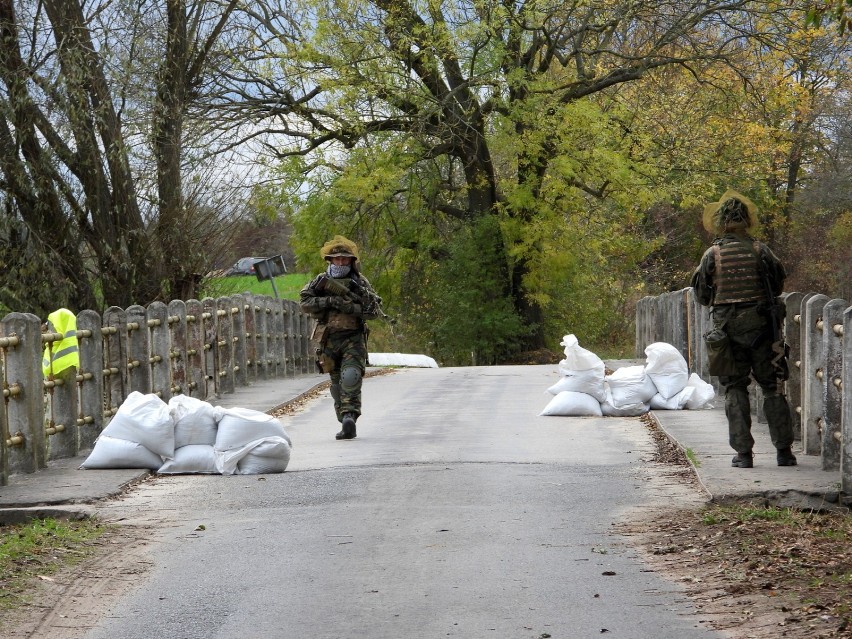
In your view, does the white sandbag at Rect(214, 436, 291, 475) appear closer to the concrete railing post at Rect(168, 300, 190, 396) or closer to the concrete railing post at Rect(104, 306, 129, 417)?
the concrete railing post at Rect(104, 306, 129, 417)

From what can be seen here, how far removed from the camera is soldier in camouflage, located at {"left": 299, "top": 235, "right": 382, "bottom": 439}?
41.5 feet

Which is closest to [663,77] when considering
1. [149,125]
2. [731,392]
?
[149,125]

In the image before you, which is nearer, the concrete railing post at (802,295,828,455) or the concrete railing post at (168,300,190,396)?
the concrete railing post at (802,295,828,455)

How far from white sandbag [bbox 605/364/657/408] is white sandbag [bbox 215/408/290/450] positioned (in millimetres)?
5464

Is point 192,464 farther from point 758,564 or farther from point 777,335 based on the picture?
point 758,564

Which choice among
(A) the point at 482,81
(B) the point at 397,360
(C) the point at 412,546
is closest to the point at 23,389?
(C) the point at 412,546

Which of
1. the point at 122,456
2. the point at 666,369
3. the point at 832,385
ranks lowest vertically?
the point at 122,456

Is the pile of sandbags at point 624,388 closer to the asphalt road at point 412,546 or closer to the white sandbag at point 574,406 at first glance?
the white sandbag at point 574,406

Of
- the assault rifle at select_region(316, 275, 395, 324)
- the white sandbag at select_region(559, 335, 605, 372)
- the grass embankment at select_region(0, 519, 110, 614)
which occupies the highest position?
the assault rifle at select_region(316, 275, 395, 324)

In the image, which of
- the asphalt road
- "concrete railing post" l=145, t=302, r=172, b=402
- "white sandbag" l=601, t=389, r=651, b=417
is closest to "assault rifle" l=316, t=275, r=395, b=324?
the asphalt road

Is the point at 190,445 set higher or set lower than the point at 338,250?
lower

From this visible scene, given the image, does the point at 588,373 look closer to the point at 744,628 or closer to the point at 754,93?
the point at 744,628

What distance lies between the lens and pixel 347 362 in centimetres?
1270

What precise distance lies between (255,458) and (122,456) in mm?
1034
